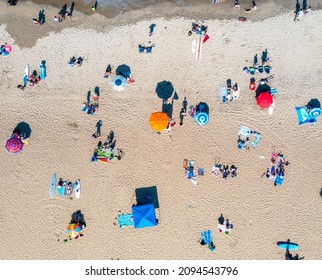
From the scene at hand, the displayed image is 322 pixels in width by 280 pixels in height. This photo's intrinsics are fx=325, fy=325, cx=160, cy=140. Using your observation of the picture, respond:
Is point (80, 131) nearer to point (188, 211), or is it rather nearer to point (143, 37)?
point (143, 37)

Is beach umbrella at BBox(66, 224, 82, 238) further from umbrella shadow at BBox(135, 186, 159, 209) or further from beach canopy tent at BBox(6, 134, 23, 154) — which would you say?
beach canopy tent at BBox(6, 134, 23, 154)

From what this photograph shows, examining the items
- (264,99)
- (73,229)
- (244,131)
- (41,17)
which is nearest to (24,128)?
(73,229)

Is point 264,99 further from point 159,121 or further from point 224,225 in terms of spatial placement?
point 224,225

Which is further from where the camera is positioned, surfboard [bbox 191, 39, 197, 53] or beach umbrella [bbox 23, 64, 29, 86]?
beach umbrella [bbox 23, 64, 29, 86]

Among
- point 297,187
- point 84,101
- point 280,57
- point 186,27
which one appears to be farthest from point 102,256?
point 280,57

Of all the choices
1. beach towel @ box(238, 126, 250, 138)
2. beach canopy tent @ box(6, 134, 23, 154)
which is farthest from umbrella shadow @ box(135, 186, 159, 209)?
beach canopy tent @ box(6, 134, 23, 154)

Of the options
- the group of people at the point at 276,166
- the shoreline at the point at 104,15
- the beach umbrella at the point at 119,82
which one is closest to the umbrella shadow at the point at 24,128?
the shoreline at the point at 104,15

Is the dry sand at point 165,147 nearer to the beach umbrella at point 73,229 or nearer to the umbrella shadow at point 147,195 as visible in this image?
the umbrella shadow at point 147,195
